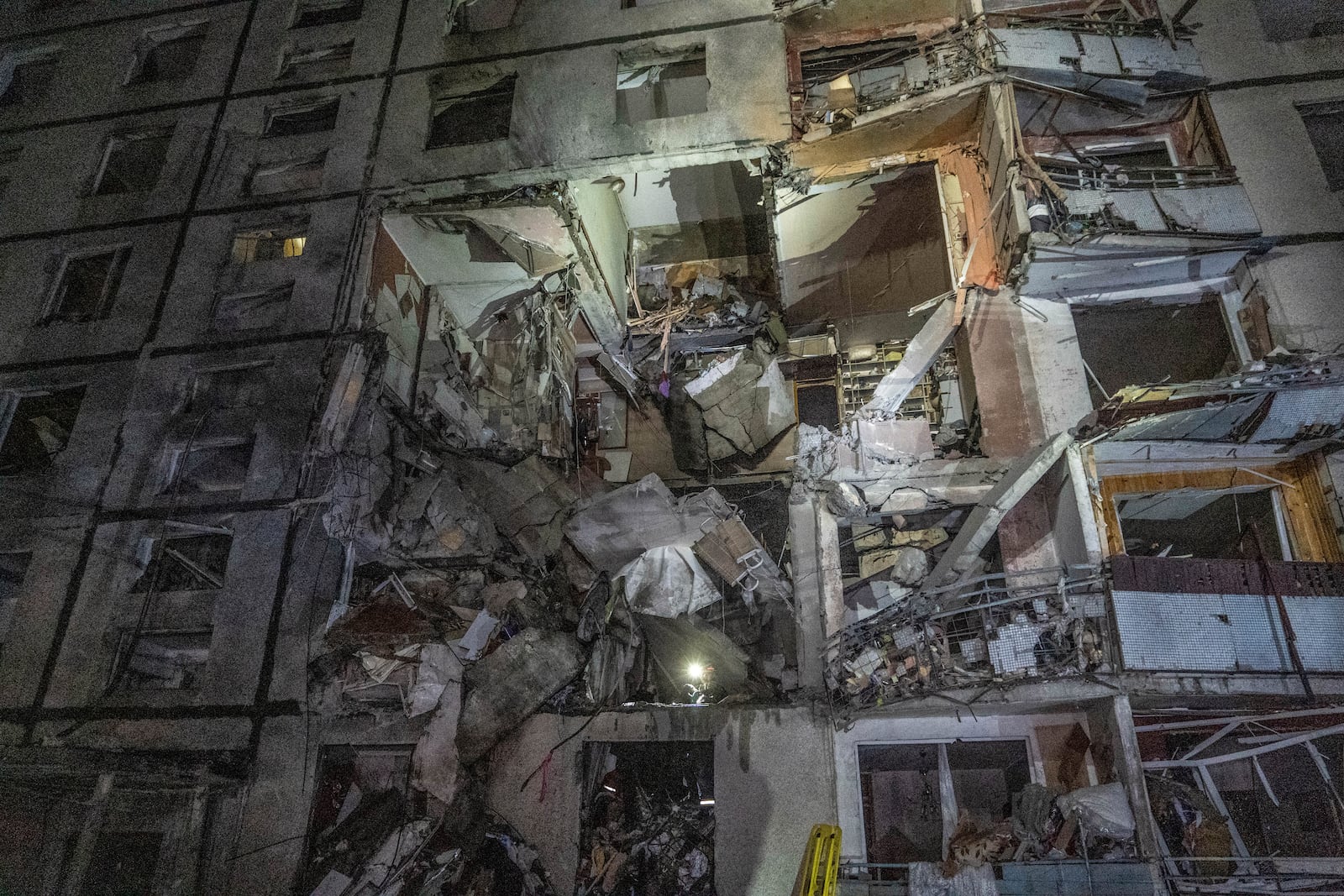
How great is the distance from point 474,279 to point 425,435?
17.7 feet

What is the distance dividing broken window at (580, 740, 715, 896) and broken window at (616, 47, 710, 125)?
14.6m

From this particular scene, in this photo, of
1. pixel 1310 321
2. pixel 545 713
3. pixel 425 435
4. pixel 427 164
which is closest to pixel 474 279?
pixel 427 164

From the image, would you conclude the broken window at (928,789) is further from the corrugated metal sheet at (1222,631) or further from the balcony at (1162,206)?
the balcony at (1162,206)

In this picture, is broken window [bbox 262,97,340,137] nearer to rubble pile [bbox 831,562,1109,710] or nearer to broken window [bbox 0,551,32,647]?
broken window [bbox 0,551,32,647]

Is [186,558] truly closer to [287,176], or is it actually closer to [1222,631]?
[287,176]

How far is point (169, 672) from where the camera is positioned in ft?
42.6

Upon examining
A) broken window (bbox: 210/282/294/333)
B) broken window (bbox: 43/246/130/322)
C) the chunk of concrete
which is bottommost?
the chunk of concrete

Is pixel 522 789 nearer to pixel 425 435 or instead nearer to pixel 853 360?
pixel 425 435

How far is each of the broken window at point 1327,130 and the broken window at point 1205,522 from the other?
726cm

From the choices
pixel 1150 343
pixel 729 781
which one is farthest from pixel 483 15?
pixel 729 781

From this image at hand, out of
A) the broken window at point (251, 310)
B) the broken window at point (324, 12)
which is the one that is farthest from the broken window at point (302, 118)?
the broken window at point (251, 310)

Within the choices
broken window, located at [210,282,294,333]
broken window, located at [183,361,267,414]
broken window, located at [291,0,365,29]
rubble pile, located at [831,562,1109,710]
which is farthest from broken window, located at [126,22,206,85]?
rubble pile, located at [831,562,1109,710]

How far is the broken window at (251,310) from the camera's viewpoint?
14.8 metres

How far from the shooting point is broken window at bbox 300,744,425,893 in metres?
10.7
